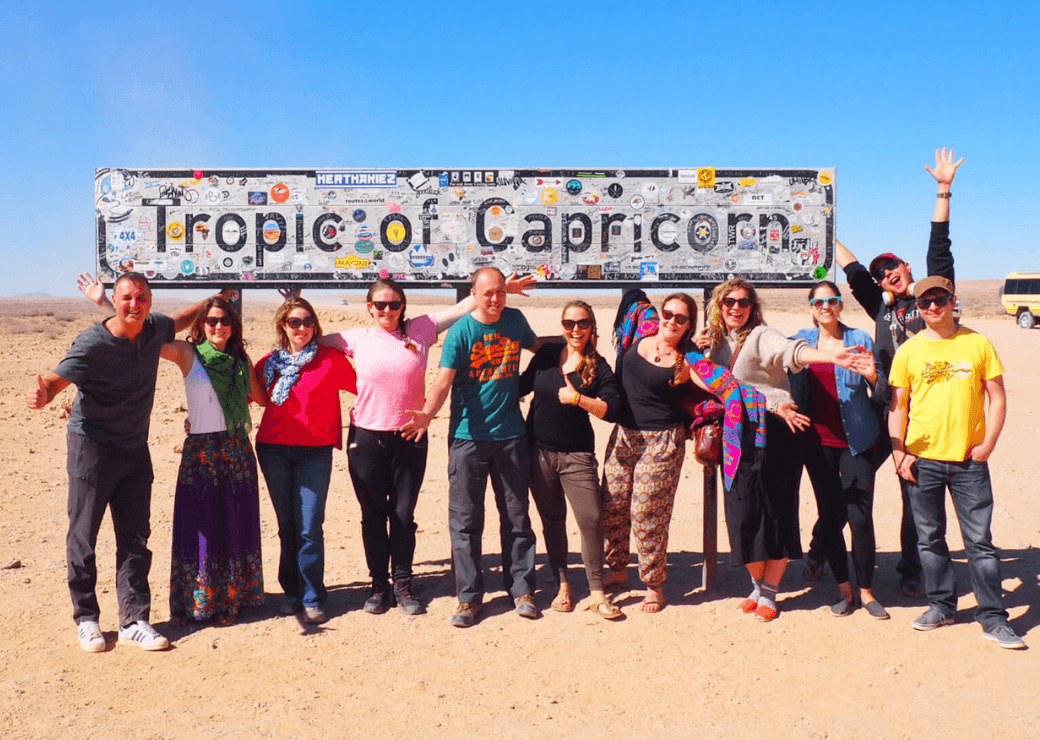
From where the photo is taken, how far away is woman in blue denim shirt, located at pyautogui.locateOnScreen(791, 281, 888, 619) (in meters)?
5.23

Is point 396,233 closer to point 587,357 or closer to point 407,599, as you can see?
point 587,357

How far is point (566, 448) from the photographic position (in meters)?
5.32

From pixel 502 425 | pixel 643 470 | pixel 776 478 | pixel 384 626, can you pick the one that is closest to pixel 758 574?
pixel 776 478

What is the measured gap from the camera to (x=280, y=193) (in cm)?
702

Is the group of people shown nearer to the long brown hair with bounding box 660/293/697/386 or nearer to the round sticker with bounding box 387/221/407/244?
the long brown hair with bounding box 660/293/697/386

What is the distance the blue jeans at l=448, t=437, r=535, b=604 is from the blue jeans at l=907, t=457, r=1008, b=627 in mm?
2280

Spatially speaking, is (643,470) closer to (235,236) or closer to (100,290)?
(100,290)

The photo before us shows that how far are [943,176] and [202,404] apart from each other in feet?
16.0

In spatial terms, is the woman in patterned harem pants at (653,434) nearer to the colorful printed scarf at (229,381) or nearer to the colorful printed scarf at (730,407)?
the colorful printed scarf at (730,407)

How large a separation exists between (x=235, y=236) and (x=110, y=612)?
3.06 meters

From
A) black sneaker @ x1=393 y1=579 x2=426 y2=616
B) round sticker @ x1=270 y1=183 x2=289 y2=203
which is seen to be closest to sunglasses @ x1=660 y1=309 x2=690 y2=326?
black sneaker @ x1=393 y1=579 x2=426 y2=616

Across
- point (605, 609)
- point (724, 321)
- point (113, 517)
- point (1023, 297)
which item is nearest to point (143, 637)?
point (113, 517)

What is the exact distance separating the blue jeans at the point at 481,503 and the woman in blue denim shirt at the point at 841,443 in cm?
177

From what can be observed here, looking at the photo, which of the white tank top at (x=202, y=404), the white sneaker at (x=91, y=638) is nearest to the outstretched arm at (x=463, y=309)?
the white tank top at (x=202, y=404)
